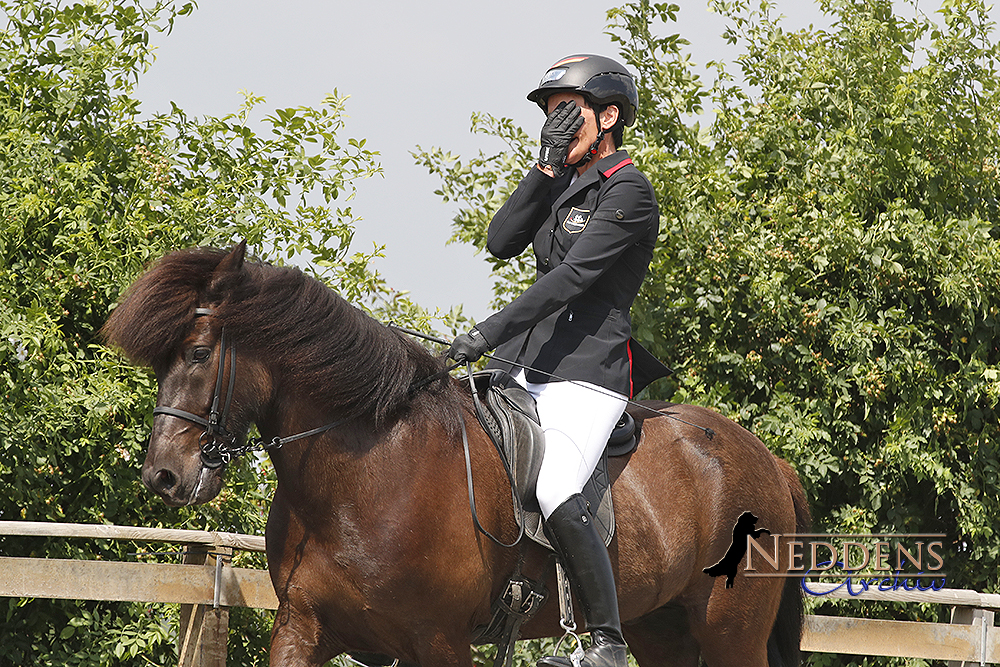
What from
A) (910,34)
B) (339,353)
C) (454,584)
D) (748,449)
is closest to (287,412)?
(339,353)

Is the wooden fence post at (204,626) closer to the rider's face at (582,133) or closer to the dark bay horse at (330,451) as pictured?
the dark bay horse at (330,451)

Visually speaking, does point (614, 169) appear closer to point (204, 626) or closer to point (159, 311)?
point (159, 311)

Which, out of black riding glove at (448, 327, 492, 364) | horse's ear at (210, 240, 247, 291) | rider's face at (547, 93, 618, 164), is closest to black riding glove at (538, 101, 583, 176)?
rider's face at (547, 93, 618, 164)

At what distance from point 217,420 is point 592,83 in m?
1.89

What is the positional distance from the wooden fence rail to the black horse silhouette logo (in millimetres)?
1490

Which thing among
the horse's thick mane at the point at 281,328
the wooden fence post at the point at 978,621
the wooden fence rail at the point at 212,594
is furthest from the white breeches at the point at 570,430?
the wooden fence post at the point at 978,621

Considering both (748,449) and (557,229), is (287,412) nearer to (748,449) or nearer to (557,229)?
(557,229)

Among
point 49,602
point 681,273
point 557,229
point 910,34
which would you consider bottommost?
point 49,602

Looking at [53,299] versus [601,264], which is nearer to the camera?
[601,264]

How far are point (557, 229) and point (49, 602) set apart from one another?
3.36m

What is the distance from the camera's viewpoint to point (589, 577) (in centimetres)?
371

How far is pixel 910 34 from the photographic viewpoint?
708 centimetres

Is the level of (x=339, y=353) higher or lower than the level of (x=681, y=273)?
lower

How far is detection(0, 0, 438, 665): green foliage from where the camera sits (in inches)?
203
